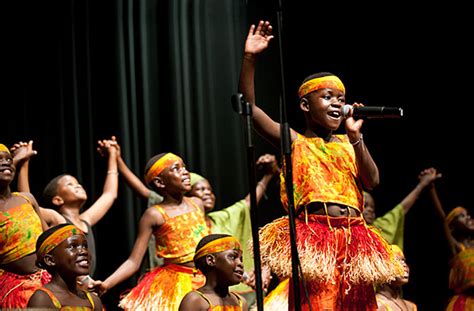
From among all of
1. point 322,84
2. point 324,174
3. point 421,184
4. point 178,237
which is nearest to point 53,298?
point 324,174

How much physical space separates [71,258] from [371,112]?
147 cm

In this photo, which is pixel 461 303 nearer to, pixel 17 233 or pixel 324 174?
pixel 324 174

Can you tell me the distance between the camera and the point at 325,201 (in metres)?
3.38

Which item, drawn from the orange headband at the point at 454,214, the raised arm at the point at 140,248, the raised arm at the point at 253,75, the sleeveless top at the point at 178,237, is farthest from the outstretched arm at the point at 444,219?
the raised arm at the point at 253,75

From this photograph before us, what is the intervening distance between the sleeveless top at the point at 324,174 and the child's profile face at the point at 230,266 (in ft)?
2.21

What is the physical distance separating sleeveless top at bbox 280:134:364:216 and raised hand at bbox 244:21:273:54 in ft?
1.40

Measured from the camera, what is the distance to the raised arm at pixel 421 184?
5.89m

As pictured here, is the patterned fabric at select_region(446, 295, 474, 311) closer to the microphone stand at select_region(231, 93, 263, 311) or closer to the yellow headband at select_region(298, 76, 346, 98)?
the yellow headband at select_region(298, 76, 346, 98)

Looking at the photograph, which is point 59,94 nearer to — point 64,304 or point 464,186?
point 64,304

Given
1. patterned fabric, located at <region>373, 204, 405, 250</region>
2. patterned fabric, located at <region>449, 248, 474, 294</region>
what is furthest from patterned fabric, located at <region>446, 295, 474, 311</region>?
patterned fabric, located at <region>373, 204, 405, 250</region>

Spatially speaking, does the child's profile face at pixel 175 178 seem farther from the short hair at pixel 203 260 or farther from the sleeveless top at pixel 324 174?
the sleeveless top at pixel 324 174

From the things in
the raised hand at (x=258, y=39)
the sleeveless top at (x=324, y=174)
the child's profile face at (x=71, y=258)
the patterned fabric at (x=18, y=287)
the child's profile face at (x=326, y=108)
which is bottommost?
the patterned fabric at (x=18, y=287)

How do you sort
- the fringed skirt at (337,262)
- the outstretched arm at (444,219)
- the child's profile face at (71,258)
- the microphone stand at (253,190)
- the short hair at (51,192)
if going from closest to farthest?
the microphone stand at (253,190)
the fringed skirt at (337,262)
the child's profile face at (71,258)
the short hair at (51,192)
the outstretched arm at (444,219)

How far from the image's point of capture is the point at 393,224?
232 inches
